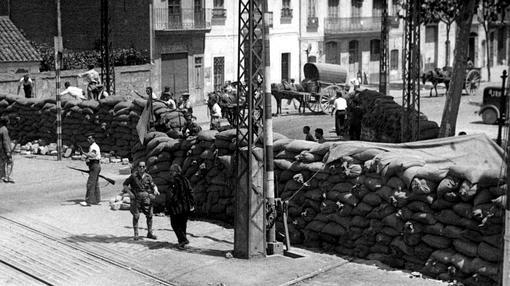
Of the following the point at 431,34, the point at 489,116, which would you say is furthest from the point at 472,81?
the point at 431,34

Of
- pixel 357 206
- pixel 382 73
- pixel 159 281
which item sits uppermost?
pixel 382 73

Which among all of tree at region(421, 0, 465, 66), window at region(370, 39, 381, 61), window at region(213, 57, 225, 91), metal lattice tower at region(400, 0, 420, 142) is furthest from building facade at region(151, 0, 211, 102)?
metal lattice tower at region(400, 0, 420, 142)

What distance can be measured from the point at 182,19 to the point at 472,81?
1561 centimetres

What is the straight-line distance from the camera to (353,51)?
169ft

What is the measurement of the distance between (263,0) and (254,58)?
99 centimetres

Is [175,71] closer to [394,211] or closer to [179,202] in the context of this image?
[179,202]

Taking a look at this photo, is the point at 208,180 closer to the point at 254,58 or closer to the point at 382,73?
the point at 254,58

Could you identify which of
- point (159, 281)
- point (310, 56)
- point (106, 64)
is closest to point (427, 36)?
point (310, 56)

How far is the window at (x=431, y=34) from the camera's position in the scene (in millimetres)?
56734

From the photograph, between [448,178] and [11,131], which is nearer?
[448,178]

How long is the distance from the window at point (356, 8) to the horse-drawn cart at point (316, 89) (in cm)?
1434

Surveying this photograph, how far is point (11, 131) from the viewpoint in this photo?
91.9 feet

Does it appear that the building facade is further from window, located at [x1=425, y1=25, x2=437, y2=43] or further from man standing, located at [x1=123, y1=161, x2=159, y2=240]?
window, located at [x1=425, y1=25, x2=437, y2=43]

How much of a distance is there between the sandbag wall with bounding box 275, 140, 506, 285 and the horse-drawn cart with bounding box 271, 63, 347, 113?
18.8 metres
